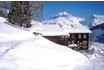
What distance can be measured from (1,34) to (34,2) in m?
11.1

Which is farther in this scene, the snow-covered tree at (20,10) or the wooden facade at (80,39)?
the wooden facade at (80,39)

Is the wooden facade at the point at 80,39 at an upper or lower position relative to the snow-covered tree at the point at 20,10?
lower

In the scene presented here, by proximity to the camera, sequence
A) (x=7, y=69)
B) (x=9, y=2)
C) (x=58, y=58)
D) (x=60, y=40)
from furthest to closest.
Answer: (x=60, y=40) < (x=9, y=2) < (x=58, y=58) < (x=7, y=69)

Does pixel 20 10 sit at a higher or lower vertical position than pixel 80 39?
higher

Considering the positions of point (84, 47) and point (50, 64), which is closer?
point (50, 64)

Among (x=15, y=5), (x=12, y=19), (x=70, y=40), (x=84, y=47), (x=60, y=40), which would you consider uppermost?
(x=15, y=5)

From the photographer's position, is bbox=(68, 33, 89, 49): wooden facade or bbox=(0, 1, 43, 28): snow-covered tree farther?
bbox=(68, 33, 89, 49): wooden facade

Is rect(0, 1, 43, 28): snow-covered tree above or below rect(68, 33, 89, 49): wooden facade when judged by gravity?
above

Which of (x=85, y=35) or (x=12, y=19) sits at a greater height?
(x=12, y=19)

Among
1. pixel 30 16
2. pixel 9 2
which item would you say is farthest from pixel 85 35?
pixel 9 2

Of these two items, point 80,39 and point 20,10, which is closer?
point 20,10

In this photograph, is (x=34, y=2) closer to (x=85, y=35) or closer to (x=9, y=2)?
(x=9, y=2)

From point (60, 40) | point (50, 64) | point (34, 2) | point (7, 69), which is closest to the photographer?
point (7, 69)

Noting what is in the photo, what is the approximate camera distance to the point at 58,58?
4383mm
